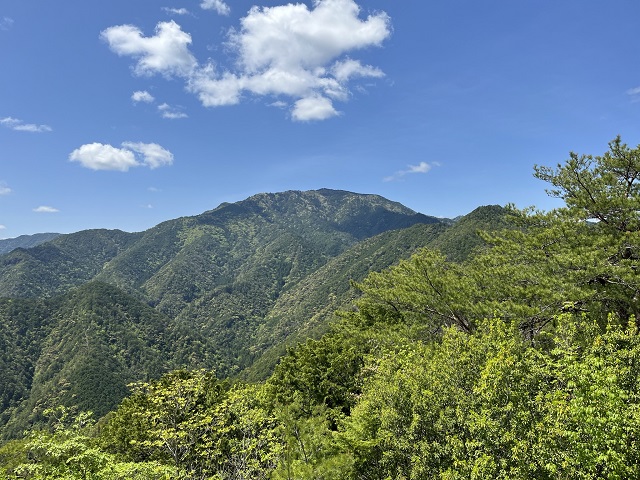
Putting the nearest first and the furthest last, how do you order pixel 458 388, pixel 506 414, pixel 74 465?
pixel 506 414 → pixel 458 388 → pixel 74 465

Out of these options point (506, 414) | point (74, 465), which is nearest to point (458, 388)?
point (506, 414)

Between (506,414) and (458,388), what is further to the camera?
(458,388)

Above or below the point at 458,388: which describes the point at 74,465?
below

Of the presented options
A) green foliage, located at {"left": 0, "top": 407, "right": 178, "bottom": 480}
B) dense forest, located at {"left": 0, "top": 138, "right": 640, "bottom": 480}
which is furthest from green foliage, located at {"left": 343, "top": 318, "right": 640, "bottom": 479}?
green foliage, located at {"left": 0, "top": 407, "right": 178, "bottom": 480}

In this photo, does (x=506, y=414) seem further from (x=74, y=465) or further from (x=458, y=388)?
(x=74, y=465)

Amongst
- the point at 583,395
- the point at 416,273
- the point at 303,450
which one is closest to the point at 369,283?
the point at 416,273

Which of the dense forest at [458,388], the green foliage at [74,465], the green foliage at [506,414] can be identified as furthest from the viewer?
the green foliage at [74,465]

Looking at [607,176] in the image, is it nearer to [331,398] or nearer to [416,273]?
[416,273]

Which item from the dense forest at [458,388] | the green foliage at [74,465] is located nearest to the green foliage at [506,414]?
the dense forest at [458,388]

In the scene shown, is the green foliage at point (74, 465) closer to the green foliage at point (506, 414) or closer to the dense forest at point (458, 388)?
the dense forest at point (458, 388)

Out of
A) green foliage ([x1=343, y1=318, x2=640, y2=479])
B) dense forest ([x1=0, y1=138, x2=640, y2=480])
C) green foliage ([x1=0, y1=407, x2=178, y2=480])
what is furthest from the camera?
green foliage ([x1=0, y1=407, x2=178, y2=480])

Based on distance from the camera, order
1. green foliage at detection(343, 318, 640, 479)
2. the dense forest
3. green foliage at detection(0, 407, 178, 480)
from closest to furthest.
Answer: green foliage at detection(343, 318, 640, 479)
the dense forest
green foliage at detection(0, 407, 178, 480)

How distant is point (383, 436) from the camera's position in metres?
13.8

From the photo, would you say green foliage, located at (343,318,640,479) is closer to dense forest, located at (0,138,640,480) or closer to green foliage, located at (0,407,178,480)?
dense forest, located at (0,138,640,480)
